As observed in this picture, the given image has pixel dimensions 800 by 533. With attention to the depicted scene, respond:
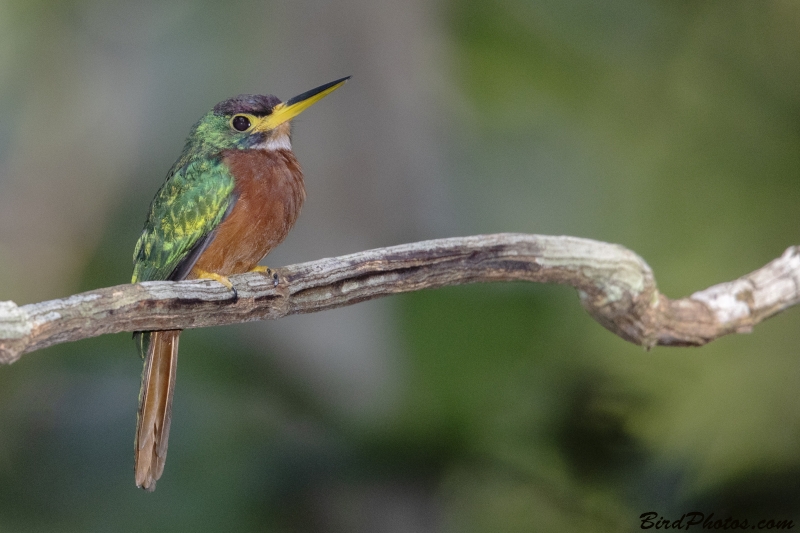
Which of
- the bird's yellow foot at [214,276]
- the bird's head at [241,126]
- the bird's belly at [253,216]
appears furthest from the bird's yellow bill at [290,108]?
the bird's yellow foot at [214,276]

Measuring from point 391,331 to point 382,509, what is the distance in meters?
0.74

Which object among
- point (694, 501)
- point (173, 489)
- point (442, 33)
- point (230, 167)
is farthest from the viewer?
point (442, 33)

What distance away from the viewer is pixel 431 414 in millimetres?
3217

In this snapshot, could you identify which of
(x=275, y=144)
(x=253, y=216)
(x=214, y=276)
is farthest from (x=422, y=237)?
(x=214, y=276)

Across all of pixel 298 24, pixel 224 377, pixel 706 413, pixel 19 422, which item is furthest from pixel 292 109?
pixel 706 413

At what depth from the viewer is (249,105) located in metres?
2.63

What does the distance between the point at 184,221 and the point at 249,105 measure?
469mm

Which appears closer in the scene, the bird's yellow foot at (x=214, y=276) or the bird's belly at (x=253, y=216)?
the bird's yellow foot at (x=214, y=276)

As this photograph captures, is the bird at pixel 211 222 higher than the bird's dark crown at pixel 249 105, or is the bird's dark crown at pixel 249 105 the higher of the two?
the bird's dark crown at pixel 249 105

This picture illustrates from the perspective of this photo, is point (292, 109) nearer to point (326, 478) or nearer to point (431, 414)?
point (431, 414)

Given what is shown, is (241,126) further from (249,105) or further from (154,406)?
(154,406)

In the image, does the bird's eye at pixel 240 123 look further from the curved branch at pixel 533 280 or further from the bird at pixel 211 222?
the curved branch at pixel 533 280

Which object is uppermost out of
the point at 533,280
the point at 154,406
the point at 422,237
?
the point at 422,237

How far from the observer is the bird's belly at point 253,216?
7.76 feet
